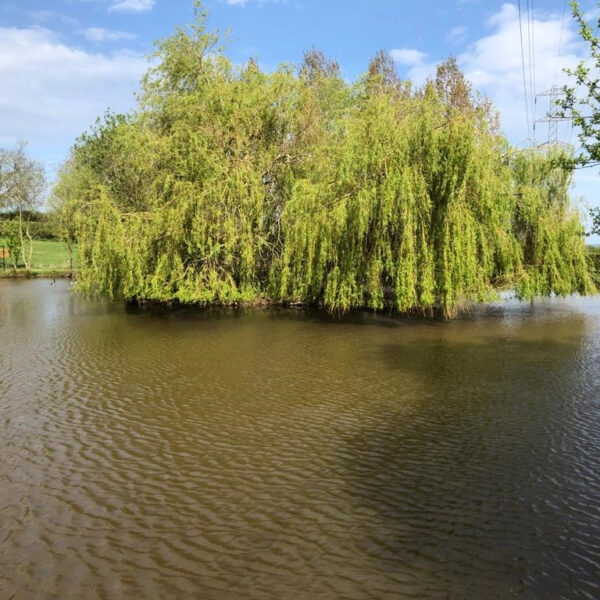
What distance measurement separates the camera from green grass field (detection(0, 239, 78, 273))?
134 ft

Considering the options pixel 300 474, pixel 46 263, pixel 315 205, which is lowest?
pixel 300 474

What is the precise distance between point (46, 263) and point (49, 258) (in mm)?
3077

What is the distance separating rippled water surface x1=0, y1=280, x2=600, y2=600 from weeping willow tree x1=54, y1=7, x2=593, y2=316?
3982 millimetres

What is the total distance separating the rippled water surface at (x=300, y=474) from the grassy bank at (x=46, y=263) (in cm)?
2388

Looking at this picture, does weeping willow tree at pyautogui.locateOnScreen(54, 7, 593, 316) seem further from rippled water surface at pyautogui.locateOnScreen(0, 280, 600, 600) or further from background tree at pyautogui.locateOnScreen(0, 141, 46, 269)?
background tree at pyautogui.locateOnScreen(0, 141, 46, 269)

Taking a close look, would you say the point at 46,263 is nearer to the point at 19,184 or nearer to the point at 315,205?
the point at 19,184

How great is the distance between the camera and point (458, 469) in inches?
252

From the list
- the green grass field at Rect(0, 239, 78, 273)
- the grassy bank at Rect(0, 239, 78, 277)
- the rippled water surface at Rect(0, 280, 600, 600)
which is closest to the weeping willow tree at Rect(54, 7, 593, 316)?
the rippled water surface at Rect(0, 280, 600, 600)

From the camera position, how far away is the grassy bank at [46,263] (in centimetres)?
3872

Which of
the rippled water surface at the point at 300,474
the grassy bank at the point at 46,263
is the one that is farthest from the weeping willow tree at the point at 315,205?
the grassy bank at the point at 46,263

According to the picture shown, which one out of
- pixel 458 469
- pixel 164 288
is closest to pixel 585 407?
pixel 458 469

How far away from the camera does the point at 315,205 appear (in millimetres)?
16984

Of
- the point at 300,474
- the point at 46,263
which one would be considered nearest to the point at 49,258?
the point at 46,263

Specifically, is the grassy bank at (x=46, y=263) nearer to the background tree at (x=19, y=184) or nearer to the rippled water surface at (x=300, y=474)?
the background tree at (x=19, y=184)
